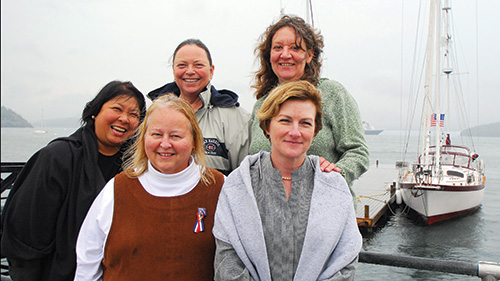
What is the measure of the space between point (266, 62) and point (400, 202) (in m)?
26.6

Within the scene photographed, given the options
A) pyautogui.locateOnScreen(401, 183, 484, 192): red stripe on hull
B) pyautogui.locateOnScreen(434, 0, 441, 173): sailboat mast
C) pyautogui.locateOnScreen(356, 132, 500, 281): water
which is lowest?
pyautogui.locateOnScreen(356, 132, 500, 281): water

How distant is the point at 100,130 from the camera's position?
2602 millimetres

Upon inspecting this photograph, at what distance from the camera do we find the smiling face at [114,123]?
261 centimetres

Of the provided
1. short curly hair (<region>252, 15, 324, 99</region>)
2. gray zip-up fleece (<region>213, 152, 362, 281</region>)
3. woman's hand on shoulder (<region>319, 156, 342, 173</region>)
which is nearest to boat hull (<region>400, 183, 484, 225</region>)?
short curly hair (<region>252, 15, 324, 99</region>)

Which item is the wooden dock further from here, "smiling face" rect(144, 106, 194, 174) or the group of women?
"smiling face" rect(144, 106, 194, 174)

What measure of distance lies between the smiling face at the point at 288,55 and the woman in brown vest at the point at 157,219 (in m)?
0.82

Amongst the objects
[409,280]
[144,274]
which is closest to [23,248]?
[144,274]

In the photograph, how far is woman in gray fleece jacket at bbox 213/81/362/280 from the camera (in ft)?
5.94

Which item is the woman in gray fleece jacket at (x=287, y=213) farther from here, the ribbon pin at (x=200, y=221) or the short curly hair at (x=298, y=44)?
the short curly hair at (x=298, y=44)

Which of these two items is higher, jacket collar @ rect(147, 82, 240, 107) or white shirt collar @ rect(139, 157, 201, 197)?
jacket collar @ rect(147, 82, 240, 107)

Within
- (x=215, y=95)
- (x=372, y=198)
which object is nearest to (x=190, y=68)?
(x=215, y=95)

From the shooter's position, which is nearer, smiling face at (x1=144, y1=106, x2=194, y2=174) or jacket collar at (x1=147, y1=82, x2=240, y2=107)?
smiling face at (x1=144, y1=106, x2=194, y2=174)

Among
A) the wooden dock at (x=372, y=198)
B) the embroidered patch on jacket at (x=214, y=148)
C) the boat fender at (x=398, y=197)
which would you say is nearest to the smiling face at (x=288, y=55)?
the embroidered patch on jacket at (x=214, y=148)

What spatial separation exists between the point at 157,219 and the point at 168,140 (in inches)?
17.9
